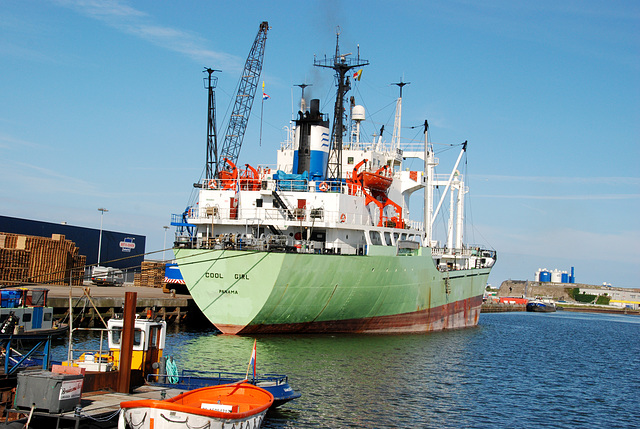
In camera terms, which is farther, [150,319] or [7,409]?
[150,319]

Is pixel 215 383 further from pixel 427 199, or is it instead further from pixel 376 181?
pixel 427 199

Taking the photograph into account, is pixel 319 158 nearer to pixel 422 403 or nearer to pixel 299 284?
pixel 299 284

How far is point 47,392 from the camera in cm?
1397

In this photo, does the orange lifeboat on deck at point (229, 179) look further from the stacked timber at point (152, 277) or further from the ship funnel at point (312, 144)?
the stacked timber at point (152, 277)

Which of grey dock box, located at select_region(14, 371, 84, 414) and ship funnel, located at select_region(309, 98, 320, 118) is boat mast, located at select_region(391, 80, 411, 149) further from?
grey dock box, located at select_region(14, 371, 84, 414)

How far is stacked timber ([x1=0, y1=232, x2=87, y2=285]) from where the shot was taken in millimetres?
42594

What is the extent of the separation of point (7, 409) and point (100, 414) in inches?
82.7

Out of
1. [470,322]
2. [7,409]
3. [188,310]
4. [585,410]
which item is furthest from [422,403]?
[470,322]

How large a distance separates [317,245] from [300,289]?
2.83m

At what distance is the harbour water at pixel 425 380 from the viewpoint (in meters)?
19.6

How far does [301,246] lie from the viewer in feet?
101

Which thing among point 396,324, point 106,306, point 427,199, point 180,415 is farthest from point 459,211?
point 180,415

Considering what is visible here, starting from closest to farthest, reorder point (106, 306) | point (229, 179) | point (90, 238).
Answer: point (106, 306), point (229, 179), point (90, 238)

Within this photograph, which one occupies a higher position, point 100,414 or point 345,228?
point 345,228
